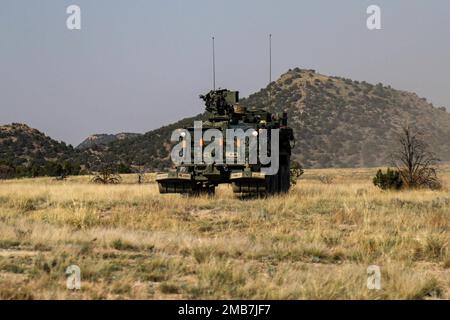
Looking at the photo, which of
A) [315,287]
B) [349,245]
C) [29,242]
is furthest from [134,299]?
[349,245]

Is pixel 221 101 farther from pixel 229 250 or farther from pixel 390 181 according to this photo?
pixel 229 250

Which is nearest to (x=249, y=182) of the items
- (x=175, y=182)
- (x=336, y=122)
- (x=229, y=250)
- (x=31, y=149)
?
(x=175, y=182)

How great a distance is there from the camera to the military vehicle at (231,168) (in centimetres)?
1711

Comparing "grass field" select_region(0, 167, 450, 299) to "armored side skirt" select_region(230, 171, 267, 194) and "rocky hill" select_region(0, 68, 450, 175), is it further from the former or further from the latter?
"rocky hill" select_region(0, 68, 450, 175)

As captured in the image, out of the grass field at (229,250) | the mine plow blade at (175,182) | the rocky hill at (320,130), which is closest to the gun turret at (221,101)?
the mine plow blade at (175,182)

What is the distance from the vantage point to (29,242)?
30.2 ft

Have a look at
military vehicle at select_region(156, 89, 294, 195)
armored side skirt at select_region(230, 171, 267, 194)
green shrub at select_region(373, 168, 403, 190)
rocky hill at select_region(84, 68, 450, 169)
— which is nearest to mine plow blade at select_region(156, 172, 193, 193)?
military vehicle at select_region(156, 89, 294, 195)

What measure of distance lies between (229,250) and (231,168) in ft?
31.4

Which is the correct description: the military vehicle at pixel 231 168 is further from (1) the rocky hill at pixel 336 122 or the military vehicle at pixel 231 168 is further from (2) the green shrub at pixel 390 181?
(1) the rocky hill at pixel 336 122

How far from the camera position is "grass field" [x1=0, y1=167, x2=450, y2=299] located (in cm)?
614

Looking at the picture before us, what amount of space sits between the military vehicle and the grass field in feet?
5.06

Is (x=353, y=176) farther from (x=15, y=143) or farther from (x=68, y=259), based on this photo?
(x=15, y=143)

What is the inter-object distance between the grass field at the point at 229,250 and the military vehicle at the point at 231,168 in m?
1.54
